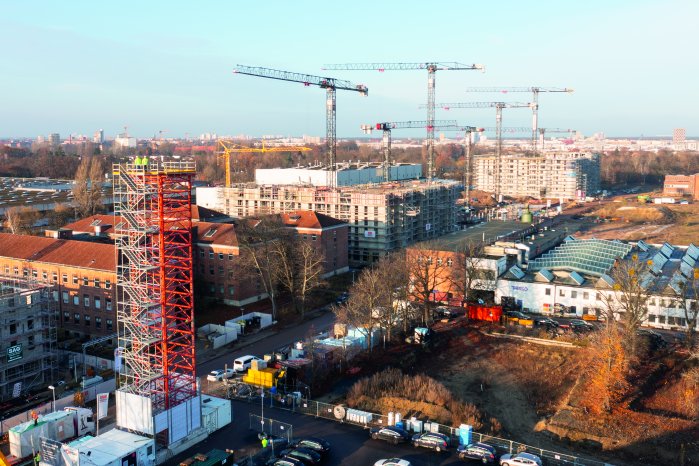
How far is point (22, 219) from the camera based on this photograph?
48.5 meters

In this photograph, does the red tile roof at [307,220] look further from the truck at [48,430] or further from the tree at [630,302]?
the truck at [48,430]

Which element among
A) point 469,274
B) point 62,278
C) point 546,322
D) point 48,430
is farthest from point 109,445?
point 546,322

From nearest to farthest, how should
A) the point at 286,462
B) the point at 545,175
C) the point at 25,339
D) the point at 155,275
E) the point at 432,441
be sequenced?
the point at 286,462, the point at 432,441, the point at 155,275, the point at 25,339, the point at 545,175

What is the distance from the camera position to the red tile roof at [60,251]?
29828mm

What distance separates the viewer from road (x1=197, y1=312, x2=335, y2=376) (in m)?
26.3

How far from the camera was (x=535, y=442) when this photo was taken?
19.5m

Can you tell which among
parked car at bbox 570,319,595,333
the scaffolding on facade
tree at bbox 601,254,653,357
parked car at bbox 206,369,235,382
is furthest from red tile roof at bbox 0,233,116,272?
tree at bbox 601,254,653,357

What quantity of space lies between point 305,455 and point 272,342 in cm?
1225

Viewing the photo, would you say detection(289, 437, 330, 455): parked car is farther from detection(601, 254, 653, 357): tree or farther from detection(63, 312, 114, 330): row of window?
detection(63, 312, 114, 330): row of window

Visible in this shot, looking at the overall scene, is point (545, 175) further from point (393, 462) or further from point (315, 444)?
point (393, 462)

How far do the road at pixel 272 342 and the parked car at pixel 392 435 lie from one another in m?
9.12

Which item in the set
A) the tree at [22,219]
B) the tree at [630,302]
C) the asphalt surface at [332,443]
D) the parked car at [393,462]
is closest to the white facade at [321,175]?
the tree at [22,219]

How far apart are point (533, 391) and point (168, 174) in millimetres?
15664

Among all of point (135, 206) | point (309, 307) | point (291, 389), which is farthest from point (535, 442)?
point (309, 307)
